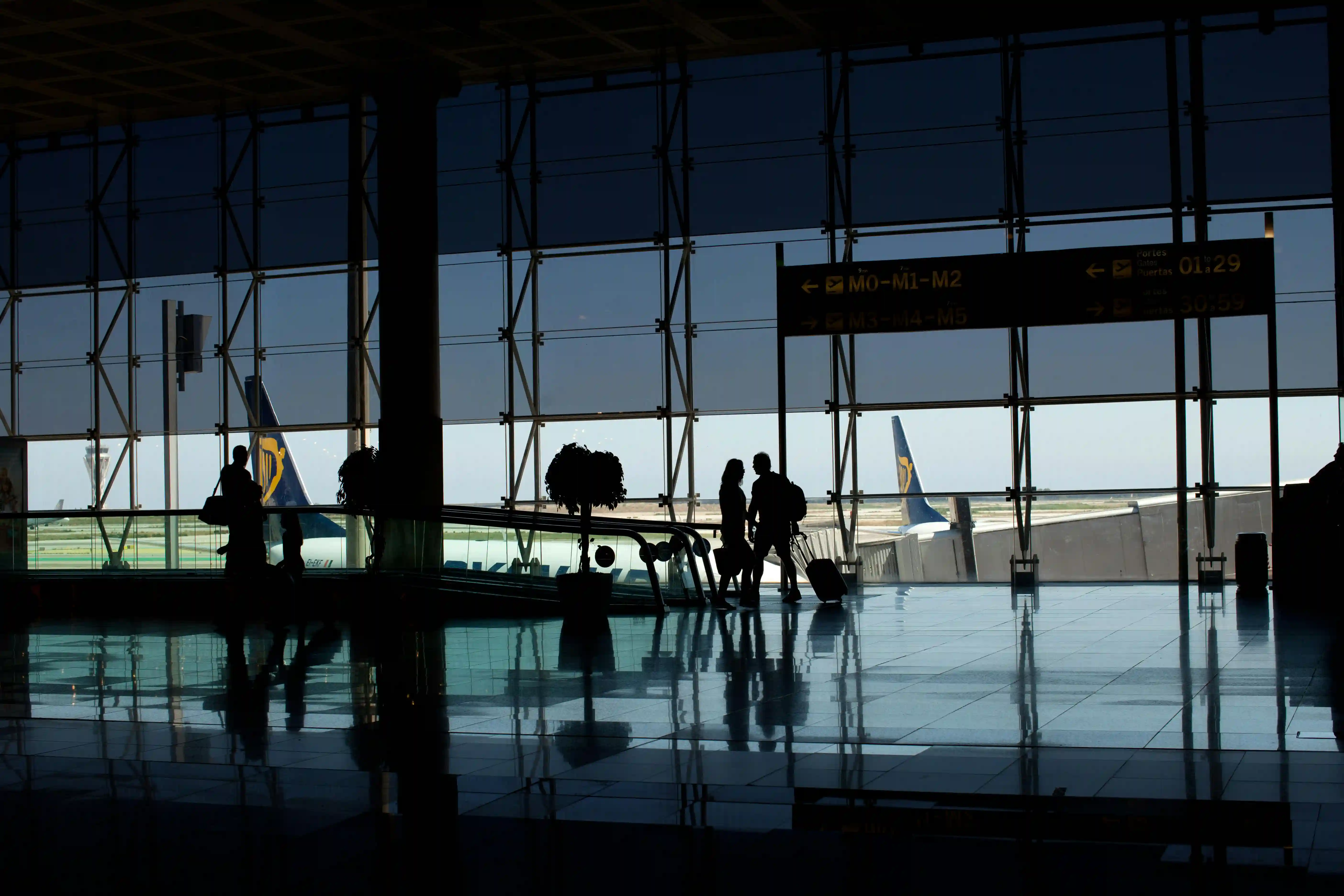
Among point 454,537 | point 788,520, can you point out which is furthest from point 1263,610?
point 454,537

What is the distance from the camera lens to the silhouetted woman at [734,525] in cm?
1309

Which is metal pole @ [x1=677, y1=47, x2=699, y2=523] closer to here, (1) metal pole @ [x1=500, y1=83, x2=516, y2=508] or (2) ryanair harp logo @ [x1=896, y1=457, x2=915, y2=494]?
(1) metal pole @ [x1=500, y1=83, x2=516, y2=508]

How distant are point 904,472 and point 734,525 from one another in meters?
3.39

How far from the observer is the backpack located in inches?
516

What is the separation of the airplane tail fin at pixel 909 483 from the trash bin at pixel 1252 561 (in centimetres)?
357

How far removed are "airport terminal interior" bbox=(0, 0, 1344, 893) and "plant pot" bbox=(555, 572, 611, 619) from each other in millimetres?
37

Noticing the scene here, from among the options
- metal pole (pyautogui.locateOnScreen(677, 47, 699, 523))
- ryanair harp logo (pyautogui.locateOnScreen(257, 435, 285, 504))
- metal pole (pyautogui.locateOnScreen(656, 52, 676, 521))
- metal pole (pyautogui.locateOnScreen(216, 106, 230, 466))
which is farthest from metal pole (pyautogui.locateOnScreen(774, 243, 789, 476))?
metal pole (pyautogui.locateOnScreen(216, 106, 230, 466))

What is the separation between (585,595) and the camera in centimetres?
1068

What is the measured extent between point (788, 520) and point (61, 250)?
39.1 ft

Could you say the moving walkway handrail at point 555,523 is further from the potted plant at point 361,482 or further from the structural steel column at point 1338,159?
the structural steel column at point 1338,159

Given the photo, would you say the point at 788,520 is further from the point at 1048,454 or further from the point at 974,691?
the point at 974,691

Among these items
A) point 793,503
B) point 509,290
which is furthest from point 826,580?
point 509,290

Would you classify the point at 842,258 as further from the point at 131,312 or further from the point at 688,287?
the point at 131,312

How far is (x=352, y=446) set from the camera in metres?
18.2
